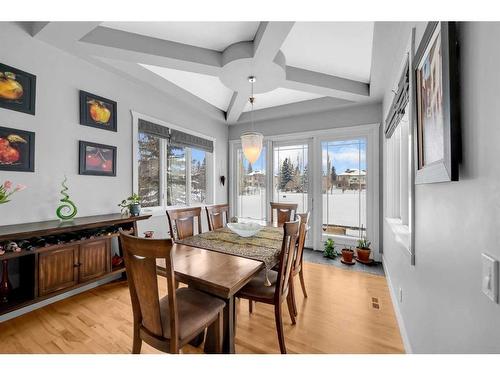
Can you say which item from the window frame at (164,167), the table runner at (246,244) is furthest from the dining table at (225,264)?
the window frame at (164,167)

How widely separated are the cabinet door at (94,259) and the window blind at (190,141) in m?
1.84

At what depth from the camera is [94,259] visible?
230 centimetres

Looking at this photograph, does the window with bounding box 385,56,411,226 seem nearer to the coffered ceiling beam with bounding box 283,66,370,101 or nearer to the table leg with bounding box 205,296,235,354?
the coffered ceiling beam with bounding box 283,66,370,101

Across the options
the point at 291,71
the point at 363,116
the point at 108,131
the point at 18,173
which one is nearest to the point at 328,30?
the point at 291,71

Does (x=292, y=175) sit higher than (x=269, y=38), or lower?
lower

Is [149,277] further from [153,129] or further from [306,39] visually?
[153,129]

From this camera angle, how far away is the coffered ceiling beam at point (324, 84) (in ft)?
9.13

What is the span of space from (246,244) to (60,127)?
90.7 inches

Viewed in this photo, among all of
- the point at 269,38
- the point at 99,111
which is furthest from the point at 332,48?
the point at 99,111

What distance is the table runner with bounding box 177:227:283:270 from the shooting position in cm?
170

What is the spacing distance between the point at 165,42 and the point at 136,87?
1.02 meters

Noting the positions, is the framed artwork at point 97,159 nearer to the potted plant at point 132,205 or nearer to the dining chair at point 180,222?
the potted plant at point 132,205

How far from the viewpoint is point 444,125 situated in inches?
33.4

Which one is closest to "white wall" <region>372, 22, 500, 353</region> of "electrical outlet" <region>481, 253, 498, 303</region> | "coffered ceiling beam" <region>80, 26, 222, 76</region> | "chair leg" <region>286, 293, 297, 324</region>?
"electrical outlet" <region>481, 253, 498, 303</region>
